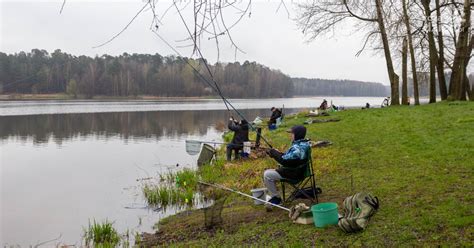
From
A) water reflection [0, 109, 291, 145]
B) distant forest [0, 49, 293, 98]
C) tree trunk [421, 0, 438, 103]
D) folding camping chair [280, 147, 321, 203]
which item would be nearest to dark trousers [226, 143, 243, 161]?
folding camping chair [280, 147, 321, 203]

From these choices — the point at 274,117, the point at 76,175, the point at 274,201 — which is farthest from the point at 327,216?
the point at 274,117

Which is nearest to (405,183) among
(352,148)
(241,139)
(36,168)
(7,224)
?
(352,148)

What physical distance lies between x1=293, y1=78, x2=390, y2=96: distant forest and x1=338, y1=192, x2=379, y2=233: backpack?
14114 centimetres

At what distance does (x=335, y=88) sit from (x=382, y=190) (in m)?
165

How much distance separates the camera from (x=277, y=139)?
1577 cm

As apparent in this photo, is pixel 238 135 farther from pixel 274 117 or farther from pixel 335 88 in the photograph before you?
pixel 335 88

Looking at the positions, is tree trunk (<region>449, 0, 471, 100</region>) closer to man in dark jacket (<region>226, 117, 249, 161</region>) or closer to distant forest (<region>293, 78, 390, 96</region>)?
man in dark jacket (<region>226, 117, 249, 161</region>)

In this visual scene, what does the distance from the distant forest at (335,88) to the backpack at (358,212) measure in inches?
5557

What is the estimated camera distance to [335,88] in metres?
167

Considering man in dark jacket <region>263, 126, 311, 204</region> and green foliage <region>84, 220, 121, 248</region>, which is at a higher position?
man in dark jacket <region>263, 126, 311, 204</region>

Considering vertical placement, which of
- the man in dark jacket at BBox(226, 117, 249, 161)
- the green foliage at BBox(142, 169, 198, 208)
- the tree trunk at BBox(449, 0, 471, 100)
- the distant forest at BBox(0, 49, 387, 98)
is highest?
the distant forest at BBox(0, 49, 387, 98)

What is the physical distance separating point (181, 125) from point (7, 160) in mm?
16049

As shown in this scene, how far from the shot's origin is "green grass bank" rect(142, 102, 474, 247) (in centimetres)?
485

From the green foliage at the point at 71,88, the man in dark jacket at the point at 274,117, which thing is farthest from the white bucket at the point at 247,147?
the green foliage at the point at 71,88
